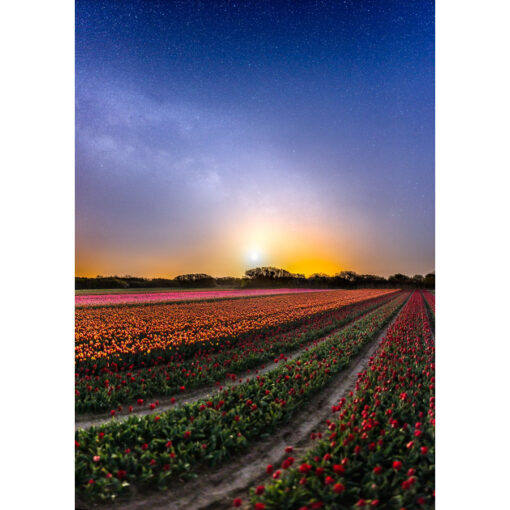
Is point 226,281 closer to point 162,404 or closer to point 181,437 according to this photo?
point 162,404

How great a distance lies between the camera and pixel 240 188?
536 cm

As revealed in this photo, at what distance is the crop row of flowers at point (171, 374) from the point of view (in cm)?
376

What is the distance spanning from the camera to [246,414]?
10.4 feet

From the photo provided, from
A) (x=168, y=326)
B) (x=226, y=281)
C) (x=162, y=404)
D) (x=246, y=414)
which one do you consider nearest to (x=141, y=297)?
(x=168, y=326)

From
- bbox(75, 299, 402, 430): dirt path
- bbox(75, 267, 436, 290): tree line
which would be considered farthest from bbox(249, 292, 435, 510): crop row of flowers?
bbox(75, 267, 436, 290): tree line

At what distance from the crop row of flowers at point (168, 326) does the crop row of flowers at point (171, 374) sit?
23cm

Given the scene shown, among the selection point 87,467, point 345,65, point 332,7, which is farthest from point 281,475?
point 332,7

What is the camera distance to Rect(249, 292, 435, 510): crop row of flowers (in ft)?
6.97

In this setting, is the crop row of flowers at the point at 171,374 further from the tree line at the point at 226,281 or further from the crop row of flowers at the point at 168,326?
the tree line at the point at 226,281

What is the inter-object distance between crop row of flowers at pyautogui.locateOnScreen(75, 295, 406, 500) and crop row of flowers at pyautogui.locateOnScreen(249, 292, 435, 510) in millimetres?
492

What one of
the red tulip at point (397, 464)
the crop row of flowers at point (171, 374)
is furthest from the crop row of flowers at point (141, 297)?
the red tulip at point (397, 464)

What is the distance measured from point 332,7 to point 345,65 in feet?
2.40
